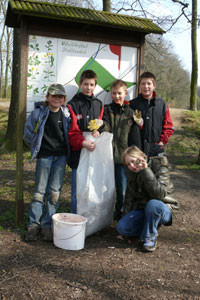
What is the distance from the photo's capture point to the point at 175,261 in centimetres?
296

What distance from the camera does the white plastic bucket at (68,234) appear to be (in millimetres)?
3053

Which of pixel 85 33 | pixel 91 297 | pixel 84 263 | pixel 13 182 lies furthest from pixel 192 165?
pixel 91 297

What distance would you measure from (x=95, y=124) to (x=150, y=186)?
0.92 m

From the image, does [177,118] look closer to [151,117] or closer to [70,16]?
[151,117]

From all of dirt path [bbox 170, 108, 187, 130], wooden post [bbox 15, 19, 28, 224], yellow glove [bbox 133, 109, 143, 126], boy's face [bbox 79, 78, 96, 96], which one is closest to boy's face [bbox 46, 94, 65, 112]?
boy's face [bbox 79, 78, 96, 96]

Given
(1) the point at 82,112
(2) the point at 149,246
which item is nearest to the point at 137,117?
(1) the point at 82,112

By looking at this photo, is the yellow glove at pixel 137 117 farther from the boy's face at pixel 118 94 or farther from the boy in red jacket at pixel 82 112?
the boy in red jacket at pixel 82 112

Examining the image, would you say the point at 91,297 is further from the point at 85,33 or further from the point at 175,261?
the point at 85,33

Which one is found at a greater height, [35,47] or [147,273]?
[35,47]

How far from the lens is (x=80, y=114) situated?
350cm

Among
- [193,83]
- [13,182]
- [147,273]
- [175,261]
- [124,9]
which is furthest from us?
[193,83]

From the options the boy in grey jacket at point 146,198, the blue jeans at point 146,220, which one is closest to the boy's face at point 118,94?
the boy in grey jacket at point 146,198

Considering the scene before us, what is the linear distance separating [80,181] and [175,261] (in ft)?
4.13

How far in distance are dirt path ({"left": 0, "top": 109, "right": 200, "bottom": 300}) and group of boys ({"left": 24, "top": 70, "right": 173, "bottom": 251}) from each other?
0.41 meters
